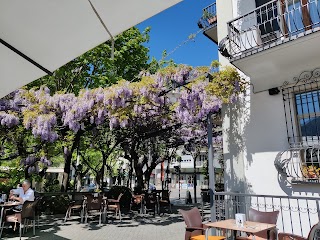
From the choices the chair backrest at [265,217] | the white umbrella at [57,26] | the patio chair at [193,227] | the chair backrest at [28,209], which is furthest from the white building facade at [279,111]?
the chair backrest at [28,209]

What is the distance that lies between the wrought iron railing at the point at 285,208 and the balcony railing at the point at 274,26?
11.1 ft

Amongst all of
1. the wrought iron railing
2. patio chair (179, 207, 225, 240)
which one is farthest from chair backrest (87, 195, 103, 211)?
patio chair (179, 207, 225, 240)

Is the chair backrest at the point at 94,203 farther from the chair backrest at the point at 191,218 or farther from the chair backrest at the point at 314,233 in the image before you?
the chair backrest at the point at 314,233

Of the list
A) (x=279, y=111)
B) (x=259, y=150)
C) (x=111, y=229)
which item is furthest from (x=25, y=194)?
(x=279, y=111)

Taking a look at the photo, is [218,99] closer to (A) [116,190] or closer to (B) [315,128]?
(B) [315,128]

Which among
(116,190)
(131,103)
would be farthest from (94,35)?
(116,190)

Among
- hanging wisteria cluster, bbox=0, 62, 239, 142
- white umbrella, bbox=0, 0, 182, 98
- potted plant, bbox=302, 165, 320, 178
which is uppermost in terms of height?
hanging wisteria cluster, bbox=0, 62, 239, 142

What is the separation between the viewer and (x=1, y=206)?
7676 millimetres

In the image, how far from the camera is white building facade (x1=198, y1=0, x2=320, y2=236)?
5.64m

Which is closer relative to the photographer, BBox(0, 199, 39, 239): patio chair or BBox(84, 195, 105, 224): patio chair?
BBox(0, 199, 39, 239): patio chair

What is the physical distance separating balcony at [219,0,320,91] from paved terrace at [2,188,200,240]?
196 inches

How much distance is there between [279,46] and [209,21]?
15.8 ft

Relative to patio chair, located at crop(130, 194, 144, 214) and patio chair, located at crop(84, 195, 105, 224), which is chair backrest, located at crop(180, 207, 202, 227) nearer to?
patio chair, located at crop(84, 195, 105, 224)

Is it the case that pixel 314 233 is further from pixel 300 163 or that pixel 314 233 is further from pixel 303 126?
pixel 303 126
